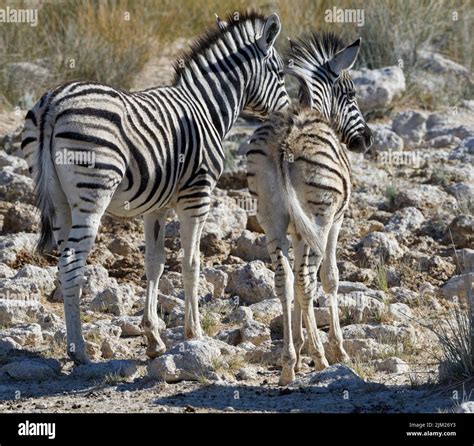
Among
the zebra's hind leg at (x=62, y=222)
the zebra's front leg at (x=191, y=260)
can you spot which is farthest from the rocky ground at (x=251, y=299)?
the zebra's hind leg at (x=62, y=222)

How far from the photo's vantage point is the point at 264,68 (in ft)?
34.3

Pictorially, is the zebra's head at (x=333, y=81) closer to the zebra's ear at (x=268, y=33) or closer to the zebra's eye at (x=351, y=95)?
the zebra's eye at (x=351, y=95)

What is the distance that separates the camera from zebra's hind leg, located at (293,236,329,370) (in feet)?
28.3

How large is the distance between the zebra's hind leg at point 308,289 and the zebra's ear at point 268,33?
8.09ft

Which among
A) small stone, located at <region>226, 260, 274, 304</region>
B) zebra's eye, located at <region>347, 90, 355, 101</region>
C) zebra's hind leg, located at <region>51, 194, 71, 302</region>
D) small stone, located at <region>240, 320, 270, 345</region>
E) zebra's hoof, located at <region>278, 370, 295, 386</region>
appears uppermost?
zebra's eye, located at <region>347, 90, 355, 101</region>

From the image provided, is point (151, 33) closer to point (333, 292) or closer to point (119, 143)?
point (119, 143)

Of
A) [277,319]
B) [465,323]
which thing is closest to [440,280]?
[277,319]

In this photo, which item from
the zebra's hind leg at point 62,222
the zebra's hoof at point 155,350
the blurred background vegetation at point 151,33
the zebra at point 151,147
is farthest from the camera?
the blurred background vegetation at point 151,33

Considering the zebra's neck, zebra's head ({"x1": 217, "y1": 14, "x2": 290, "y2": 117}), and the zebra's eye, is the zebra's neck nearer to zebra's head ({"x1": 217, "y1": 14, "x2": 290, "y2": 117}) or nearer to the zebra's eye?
zebra's head ({"x1": 217, "y1": 14, "x2": 290, "y2": 117})

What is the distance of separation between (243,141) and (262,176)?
5.89 m

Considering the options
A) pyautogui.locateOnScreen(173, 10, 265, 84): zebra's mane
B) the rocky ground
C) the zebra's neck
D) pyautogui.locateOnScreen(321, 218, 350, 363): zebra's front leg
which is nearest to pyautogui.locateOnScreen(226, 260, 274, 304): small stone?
the rocky ground

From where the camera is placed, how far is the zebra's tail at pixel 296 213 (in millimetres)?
8367

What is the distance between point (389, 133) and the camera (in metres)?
14.6

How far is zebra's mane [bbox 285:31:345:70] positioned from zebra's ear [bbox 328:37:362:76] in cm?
11
